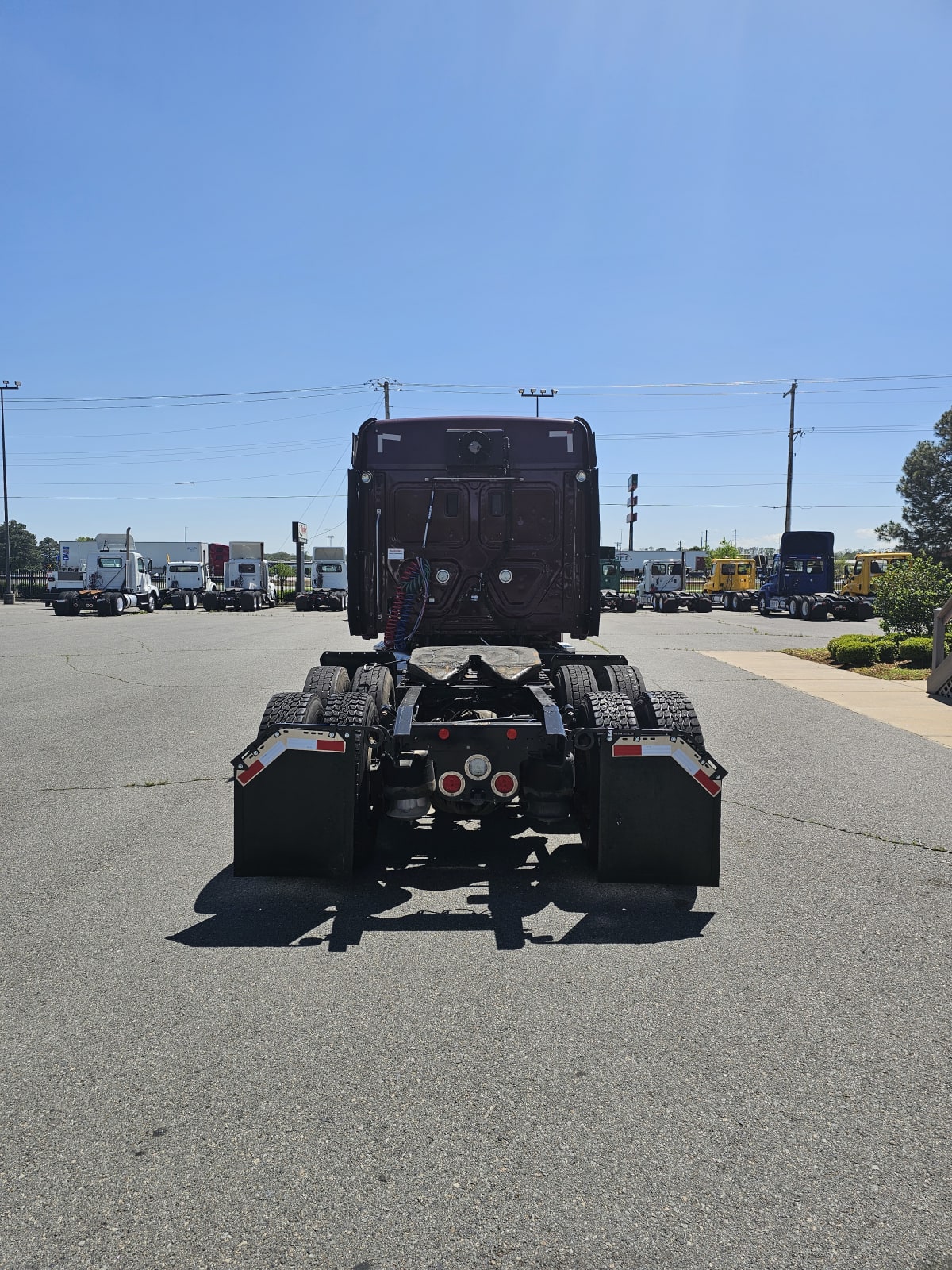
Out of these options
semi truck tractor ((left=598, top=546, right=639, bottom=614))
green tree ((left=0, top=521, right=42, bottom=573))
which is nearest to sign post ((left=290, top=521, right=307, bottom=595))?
semi truck tractor ((left=598, top=546, right=639, bottom=614))

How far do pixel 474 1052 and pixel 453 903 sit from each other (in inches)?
62.7

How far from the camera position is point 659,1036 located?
11.5 ft

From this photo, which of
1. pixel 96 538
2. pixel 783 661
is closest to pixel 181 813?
pixel 783 661

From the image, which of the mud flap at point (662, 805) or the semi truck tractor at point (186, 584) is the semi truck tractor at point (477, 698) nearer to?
the mud flap at point (662, 805)

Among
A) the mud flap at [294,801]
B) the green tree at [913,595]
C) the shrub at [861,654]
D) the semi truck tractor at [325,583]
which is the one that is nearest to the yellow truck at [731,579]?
the semi truck tractor at [325,583]

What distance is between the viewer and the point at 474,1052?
339 centimetres

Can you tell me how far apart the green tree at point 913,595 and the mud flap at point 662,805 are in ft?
50.0

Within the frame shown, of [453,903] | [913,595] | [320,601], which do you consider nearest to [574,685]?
[453,903]

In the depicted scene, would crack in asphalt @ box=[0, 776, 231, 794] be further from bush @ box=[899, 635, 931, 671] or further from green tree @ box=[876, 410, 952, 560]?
green tree @ box=[876, 410, 952, 560]

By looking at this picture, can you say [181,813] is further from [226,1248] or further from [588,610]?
[226,1248]

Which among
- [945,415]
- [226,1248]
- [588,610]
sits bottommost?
[226,1248]

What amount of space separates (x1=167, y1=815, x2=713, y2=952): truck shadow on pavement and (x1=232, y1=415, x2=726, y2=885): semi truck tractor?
0.53 feet

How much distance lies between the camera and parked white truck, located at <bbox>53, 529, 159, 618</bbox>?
39488 millimetres

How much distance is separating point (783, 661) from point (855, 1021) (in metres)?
16.4
